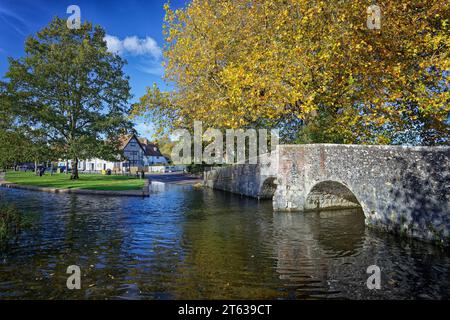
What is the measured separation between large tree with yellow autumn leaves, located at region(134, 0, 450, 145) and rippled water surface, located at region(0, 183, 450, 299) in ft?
23.2

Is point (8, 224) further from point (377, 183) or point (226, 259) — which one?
point (377, 183)

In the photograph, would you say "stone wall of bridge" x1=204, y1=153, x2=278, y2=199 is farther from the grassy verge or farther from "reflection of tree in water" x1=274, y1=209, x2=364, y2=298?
the grassy verge

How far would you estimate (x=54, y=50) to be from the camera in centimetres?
3688

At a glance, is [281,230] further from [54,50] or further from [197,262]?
[54,50]

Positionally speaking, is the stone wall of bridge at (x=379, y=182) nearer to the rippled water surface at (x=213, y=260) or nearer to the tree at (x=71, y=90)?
the rippled water surface at (x=213, y=260)

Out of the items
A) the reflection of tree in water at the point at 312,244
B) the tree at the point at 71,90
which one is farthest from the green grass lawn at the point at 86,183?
the reflection of tree in water at the point at 312,244

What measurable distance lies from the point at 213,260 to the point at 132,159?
263 feet

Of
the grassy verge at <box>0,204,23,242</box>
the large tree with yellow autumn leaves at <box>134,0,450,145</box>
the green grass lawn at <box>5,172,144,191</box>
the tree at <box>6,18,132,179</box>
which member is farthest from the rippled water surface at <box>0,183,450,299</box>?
the tree at <box>6,18,132,179</box>

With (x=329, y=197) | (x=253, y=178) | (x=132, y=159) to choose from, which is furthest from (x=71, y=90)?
(x=132, y=159)

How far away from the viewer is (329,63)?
1736 cm

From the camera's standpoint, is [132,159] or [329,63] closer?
[329,63]
